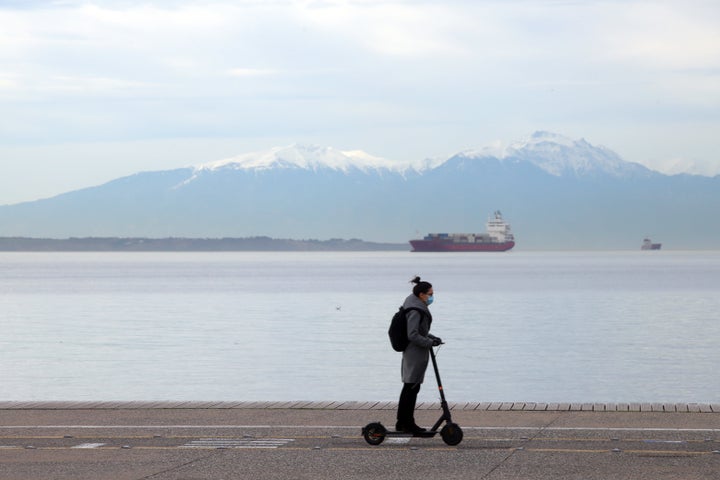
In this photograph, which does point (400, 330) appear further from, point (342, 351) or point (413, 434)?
point (342, 351)

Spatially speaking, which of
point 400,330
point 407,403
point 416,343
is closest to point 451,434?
point 407,403

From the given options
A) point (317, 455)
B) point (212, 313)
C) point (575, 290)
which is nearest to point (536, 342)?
point (212, 313)

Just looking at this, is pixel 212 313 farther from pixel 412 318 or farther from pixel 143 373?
pixel 412 318

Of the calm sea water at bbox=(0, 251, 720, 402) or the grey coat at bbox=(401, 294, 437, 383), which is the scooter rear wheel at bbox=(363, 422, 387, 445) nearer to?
the grey coat at bbox=(401, 294, 437, 383)

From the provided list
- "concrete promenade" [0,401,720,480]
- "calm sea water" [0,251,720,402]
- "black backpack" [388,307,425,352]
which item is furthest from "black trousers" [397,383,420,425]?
"calm sea water" [0,251,720,402]

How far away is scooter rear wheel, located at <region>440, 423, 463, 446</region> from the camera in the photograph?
39.2ft

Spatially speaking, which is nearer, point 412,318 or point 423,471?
point 423,471

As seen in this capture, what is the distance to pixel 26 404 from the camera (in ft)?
51.8

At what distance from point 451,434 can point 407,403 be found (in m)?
0.74

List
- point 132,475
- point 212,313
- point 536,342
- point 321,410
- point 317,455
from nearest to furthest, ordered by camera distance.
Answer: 1. point 132,475
2. point 317,455
3. point 321,410
4. point 536,342
5. point 212,313

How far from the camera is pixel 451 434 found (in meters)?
12.0

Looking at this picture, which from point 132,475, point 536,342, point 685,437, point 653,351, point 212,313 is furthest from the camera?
point 212,313

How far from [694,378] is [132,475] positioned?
24527 mm

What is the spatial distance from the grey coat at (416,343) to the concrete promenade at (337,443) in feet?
2.55
